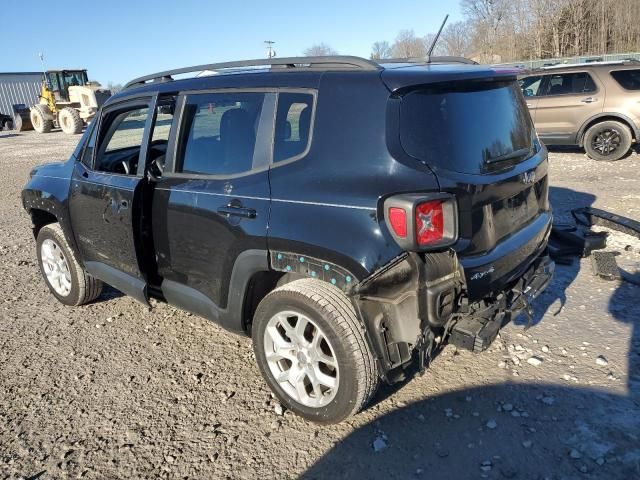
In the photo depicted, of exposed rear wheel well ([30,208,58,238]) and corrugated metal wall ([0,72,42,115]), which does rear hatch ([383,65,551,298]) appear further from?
corrugated metal wall ([0,72,42,115])

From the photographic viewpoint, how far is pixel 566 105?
984cm

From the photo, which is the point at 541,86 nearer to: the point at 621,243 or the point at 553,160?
the point at 553,160

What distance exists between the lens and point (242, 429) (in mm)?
2865

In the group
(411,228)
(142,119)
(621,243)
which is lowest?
(621,243)

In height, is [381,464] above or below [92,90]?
below

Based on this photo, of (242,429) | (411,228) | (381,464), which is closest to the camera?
(411,228)

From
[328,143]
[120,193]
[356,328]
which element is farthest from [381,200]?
[120,193]

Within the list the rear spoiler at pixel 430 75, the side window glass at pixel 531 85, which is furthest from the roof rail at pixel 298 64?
the side window glass at pixel 531 85

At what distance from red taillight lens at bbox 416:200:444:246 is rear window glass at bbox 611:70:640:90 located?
9000 mm

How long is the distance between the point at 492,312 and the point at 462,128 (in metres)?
1.00

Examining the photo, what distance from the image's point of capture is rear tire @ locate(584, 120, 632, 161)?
368 inches

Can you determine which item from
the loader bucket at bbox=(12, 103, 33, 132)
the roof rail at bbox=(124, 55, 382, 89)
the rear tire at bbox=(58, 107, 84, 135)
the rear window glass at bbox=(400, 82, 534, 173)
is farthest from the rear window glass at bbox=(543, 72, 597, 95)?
the loader bucket at bbox=(12, 103, 33, 132)

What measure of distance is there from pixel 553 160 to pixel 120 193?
9.03 m

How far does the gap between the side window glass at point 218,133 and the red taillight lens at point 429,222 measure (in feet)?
3.65
